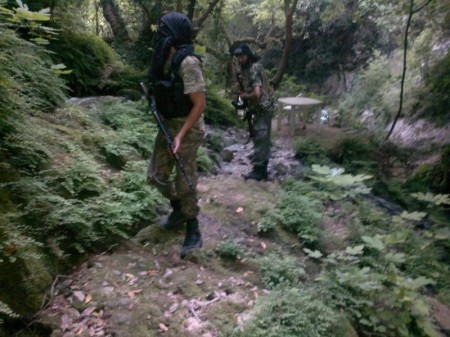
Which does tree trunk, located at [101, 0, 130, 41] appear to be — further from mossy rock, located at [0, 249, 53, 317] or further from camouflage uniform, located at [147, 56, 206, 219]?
mossy rock, located at [0, 249, 53, 317]

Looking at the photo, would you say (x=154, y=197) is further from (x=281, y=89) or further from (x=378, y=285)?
(x=281, y=89)

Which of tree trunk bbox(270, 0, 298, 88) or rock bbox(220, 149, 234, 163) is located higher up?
tree trunk bbox(270, 0, 298, 88)

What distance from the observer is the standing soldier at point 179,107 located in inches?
156

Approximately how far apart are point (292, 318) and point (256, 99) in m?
4.17

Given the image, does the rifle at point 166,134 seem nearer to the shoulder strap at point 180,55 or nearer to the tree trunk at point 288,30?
the shoulder strap at point 180,55

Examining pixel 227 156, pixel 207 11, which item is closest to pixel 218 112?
pixel 227 156

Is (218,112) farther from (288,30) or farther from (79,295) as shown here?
(79,295)

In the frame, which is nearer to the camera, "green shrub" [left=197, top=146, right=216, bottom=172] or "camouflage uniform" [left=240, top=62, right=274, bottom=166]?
"camouflage uniform" [left=240, top=62, right=274, bottom=166]

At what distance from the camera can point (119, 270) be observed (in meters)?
3.92

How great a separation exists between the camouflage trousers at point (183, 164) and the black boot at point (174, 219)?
5.9 inches

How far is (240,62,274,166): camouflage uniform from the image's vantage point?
6.89m

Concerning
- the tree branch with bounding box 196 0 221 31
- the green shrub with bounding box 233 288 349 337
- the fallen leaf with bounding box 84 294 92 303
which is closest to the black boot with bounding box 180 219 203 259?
the green shrub with bounding box 233 288 349 337

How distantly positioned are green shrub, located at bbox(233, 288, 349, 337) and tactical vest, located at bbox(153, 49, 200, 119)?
2.03 meters

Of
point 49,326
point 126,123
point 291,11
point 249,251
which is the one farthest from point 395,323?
point 291,11
